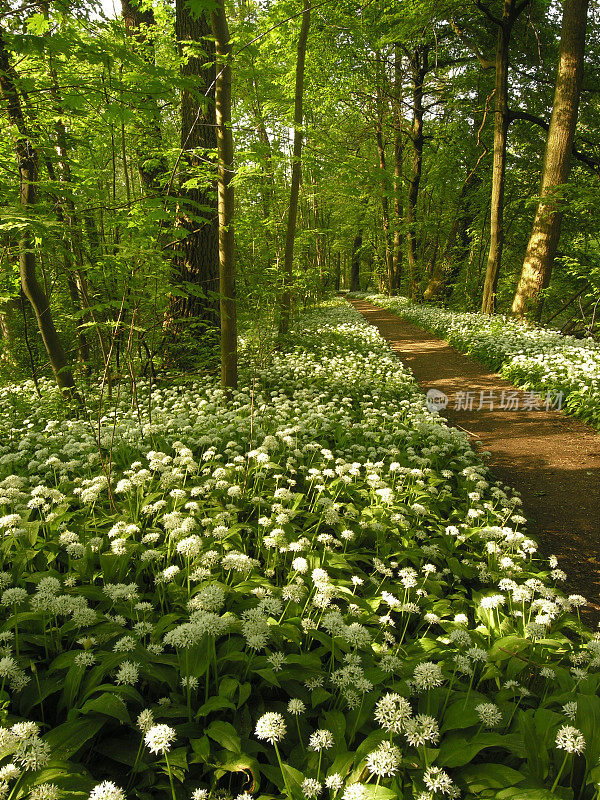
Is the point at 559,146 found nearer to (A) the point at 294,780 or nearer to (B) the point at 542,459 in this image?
(B) the point at 542,459

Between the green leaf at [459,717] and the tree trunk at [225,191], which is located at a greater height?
the tree trunk at [225,191]

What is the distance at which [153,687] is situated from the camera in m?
2.24

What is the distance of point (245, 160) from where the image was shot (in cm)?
520

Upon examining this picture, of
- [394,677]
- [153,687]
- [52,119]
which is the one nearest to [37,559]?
[153,687]

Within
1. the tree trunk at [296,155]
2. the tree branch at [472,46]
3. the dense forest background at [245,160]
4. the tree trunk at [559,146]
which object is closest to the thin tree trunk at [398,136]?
the dense forest background at [245,160]

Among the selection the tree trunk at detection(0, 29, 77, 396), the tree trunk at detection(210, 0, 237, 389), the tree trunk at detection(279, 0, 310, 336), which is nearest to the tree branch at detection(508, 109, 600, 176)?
the tree trunk at detection(279, 0, 310, 336)

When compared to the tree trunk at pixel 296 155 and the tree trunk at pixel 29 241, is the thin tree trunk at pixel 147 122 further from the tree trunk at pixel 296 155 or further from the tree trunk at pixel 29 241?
the tree trunk at pixel 296 155

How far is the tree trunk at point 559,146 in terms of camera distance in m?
11.0

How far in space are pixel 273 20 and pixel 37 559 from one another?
1201 cm

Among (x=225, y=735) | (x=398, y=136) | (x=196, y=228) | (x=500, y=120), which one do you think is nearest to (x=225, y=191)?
(x=196, y=228)

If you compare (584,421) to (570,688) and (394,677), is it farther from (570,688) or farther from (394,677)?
(394,677)

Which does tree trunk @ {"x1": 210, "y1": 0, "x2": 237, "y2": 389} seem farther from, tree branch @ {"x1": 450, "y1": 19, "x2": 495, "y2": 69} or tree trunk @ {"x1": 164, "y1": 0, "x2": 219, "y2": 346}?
tree branch @ {"x1": 450, "y1": 19, "x2": 495, "y2": 69}

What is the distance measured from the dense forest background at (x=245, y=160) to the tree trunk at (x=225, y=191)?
0.04m

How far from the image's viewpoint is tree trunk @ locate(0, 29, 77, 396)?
18.5ft
